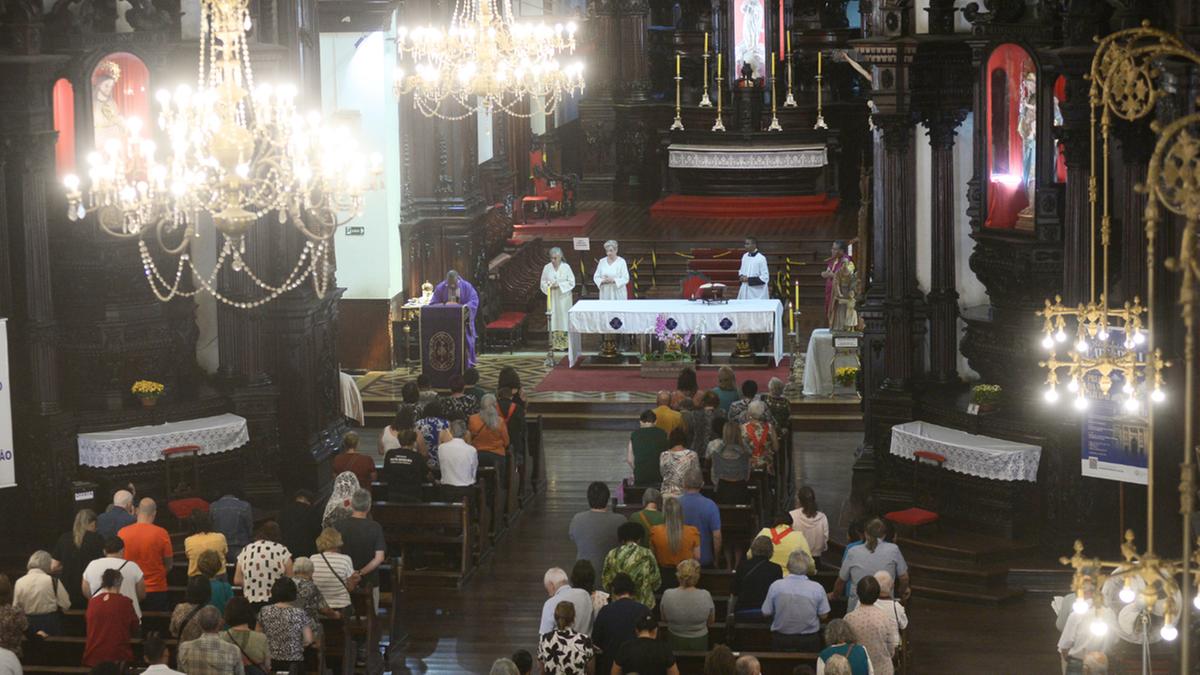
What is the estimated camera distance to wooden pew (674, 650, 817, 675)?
1205 centimetres

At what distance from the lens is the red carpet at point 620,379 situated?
24484 millimetres

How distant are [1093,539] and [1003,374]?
2.27 m

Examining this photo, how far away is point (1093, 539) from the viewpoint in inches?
641

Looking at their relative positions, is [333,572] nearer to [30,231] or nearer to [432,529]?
[432,529]

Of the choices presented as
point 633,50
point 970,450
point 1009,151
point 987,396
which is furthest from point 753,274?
point 633,50

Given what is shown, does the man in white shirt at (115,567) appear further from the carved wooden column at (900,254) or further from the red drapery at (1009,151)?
the red drapery at (1009,151)

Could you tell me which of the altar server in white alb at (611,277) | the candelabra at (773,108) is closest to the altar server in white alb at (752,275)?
the altar server in white alb at (611,277)

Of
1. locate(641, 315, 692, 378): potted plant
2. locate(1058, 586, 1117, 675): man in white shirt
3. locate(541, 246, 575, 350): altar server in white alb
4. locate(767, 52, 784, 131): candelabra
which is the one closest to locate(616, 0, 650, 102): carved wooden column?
locate(767, 52, 784, 131): candelabra

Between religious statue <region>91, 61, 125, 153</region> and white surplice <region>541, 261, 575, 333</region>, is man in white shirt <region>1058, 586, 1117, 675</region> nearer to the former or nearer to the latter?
religious statue <region>91, 61, 125, 153</region>

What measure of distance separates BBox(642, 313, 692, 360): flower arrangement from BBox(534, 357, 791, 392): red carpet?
342 mm

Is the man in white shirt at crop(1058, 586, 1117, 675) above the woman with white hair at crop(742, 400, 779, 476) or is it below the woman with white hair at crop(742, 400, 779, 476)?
below

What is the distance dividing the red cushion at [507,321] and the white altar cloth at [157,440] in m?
9.13

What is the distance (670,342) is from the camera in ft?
83.5

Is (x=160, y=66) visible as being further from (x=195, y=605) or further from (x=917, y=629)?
(x=917, y=629)
